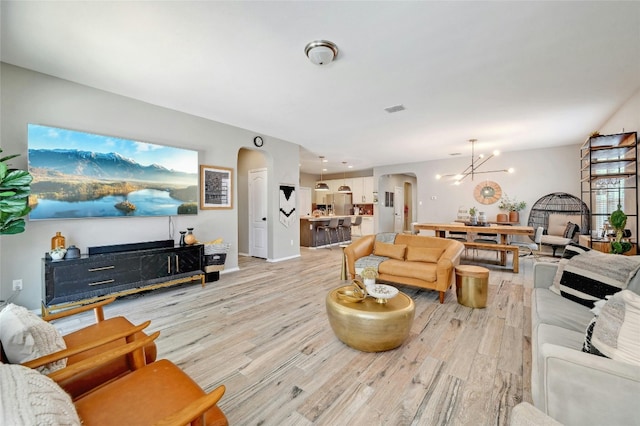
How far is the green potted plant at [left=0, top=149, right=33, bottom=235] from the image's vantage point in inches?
76.9

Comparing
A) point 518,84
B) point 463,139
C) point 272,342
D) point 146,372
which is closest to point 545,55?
point 518,84

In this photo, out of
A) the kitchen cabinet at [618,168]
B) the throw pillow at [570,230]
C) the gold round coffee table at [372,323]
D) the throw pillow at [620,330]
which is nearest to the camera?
the throw pillow at [620,330]

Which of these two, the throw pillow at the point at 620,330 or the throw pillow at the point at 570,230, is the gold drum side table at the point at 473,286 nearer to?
the throw pillow at the point at 620,330

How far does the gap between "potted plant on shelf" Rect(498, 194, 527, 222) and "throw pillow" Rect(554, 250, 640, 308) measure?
5.52 meters

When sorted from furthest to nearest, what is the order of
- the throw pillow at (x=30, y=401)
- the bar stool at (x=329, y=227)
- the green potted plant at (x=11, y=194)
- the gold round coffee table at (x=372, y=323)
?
the bar stool at (x=329, y=227)
the gold round coffee table at (x=372, y=323)
the green potted plant at (x=11, y=194)
the throw pillow at (x=30, y=401)

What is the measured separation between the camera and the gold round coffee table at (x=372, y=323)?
2094mm

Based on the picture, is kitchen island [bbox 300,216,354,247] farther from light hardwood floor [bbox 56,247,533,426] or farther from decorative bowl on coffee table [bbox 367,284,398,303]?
decorative bowl on coffee table [bbox 367,284,398,303]

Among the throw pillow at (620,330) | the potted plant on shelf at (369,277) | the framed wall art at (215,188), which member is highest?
the framed wall art at (215,188)

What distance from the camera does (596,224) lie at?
223 inches

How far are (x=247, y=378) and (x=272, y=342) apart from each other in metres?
0.50

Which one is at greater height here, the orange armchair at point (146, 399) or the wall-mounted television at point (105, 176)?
the wall-mounted television at point (105, 176)

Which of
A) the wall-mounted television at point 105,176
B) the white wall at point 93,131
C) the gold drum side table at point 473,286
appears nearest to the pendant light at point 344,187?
the white wall at point 93,131

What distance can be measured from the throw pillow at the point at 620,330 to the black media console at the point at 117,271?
422cm

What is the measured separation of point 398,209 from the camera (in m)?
11.1
